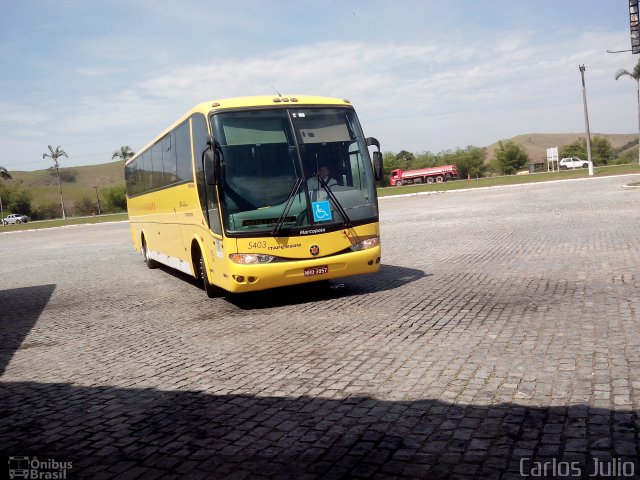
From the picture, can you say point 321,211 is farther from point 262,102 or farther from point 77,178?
point 77,178

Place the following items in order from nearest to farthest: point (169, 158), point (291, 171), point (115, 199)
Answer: point (291, 171) → point (169, 158) → point (115, 199)

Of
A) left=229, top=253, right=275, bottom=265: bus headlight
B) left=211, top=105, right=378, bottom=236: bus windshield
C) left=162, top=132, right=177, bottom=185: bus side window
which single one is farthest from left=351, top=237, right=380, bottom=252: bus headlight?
left=162, top=132, right=177, bottom=185: bus side window

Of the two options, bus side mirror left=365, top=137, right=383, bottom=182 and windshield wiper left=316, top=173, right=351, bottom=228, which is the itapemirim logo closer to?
windshield wiper left=316, top=173, right=351, bottom=228

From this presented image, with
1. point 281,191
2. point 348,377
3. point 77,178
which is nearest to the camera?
point 348,377

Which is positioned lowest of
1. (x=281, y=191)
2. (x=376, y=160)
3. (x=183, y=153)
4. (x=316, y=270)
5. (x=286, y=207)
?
(x=316, y=270)

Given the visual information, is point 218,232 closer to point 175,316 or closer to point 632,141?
point 175,316

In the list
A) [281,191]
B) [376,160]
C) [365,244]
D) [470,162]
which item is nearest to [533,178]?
[470,162]

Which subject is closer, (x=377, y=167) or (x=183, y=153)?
(x=377, y=167)

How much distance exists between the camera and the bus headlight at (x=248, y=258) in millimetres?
9492

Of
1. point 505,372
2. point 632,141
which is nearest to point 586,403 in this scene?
point 505,372

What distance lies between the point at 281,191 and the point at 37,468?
6.13 m

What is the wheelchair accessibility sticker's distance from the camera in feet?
32.4

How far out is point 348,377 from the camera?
18.9 ft

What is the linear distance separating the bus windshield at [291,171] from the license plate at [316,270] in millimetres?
632
